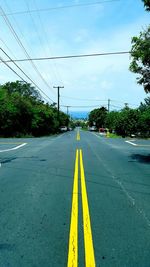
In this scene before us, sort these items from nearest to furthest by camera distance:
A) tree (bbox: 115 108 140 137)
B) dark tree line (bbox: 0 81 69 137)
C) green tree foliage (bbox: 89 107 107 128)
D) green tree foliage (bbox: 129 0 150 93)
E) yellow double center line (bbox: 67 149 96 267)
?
yellow double center line (bbox: 67 149 96 267) → green tree foliage (bbox: 129 0 150 93) → dark tree line (bbox: 0 81 69 137) → tree (bbox: 115 108 140 137) → green tree foliage (bbox: 89 107 107 128)

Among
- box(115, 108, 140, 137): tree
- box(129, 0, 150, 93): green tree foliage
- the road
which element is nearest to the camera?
the road

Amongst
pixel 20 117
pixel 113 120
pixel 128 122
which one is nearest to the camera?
pixel 20 117

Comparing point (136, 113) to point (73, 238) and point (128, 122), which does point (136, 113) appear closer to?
point (128, 122)

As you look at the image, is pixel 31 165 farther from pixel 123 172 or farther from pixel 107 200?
pixel 107 200

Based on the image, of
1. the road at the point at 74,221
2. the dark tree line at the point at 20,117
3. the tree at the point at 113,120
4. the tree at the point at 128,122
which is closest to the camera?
the road at the point at 74,221

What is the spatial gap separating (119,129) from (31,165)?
49211mm

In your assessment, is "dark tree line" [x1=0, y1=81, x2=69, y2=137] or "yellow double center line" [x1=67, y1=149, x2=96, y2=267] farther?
"dark tree line" [x1=0, y1=81, x2=69, y2=137]

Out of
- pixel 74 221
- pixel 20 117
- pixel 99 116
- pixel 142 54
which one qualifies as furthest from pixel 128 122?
pixel 99 116

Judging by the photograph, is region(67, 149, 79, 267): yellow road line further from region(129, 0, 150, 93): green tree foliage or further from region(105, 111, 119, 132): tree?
region(105, 111, 119, 132): tree

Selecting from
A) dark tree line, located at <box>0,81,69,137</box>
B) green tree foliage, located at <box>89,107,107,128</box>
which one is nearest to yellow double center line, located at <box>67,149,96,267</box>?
dark tree line, located at <box>0,81,69,137</box>

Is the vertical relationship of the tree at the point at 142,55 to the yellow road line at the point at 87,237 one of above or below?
above

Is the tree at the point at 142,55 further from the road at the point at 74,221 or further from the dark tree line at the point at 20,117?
the dark tree line at the point at 20,117

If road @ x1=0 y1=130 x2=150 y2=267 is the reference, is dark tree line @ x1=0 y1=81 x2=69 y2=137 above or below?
above

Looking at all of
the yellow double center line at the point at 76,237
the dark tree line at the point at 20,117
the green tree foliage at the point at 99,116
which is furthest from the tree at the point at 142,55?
the green tree foliage at the point at 99,116
